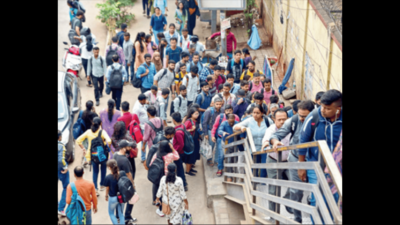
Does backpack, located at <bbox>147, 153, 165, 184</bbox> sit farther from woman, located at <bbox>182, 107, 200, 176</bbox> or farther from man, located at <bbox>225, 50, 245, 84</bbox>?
man, located at <bbox>225, 50, 245, 84</bbox>

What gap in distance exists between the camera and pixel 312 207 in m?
4.40

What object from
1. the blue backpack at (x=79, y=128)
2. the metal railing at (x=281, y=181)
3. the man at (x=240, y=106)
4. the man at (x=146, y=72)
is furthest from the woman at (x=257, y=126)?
the man at (x=146, y=72)

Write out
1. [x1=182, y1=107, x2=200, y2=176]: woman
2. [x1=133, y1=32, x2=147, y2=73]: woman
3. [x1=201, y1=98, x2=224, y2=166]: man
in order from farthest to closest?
[x1=133, y1=32, x2=147, y2=73]: woman
[x1=201, y1=98, x2=224, y2=166]: man
[x1=182, y1=107, x2=200, y2=176]: woman

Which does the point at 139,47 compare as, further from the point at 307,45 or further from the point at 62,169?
the point at 62,169

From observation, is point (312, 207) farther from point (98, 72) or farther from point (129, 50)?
point (129, 50)

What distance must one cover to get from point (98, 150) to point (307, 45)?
6.37 metres

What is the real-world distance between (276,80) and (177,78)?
491 centimetres

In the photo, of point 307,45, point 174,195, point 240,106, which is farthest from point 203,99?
point 307,45

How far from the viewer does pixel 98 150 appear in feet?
27.2

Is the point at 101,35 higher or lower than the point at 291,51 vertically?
higher

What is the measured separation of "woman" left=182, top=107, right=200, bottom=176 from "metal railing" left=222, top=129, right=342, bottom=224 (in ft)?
2.14

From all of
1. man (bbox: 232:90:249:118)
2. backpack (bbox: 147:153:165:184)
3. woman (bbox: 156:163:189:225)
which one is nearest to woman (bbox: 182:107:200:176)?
man (bbox: 232:90:249:118)

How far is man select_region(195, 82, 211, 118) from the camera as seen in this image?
995cm

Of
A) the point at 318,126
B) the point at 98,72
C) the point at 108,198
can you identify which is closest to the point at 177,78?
the point at 98,72
